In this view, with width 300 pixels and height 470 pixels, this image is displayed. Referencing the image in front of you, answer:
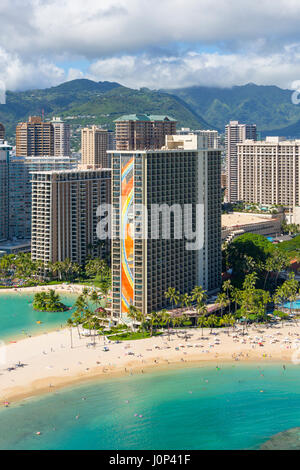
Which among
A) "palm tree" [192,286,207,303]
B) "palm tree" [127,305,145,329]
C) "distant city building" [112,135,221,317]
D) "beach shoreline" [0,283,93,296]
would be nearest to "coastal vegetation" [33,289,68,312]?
"beach shoreline" [0,283,93,296]

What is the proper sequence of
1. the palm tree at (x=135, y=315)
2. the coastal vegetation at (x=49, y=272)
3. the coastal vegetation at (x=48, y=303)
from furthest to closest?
the coastal vegetation at (x=49, y=272) < the coastal vegetation at (x=48, y=303) < the palm tree at (x=135, y=315)

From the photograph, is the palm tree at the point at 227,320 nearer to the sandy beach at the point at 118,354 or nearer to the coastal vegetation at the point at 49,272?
the sandy beach at the point at 118,354

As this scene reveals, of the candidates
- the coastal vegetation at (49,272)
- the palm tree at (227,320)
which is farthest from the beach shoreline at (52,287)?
the palm tree at (227,320)

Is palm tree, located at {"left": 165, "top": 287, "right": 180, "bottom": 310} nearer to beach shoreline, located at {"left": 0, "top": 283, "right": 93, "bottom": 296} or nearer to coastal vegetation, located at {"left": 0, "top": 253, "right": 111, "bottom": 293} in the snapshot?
beach shoreline, located at {"left": 0, "top": 283, "right": 93, "bottom": 296}

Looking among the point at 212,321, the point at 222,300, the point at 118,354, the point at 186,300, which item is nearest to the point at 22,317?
the point at 118,354

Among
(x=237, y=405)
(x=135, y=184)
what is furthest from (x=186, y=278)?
(x=237, y=405)

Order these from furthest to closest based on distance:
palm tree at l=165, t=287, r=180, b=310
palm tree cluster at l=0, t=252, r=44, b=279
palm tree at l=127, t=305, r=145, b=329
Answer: palm tree cluster at l=0, t=252, r=44, b=279 < palm tree at l=165, t=287, r=180, b=310 < palm tree at l=127, t=305, r=145, b=329

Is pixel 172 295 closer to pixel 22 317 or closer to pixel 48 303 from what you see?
pixel 48 303
